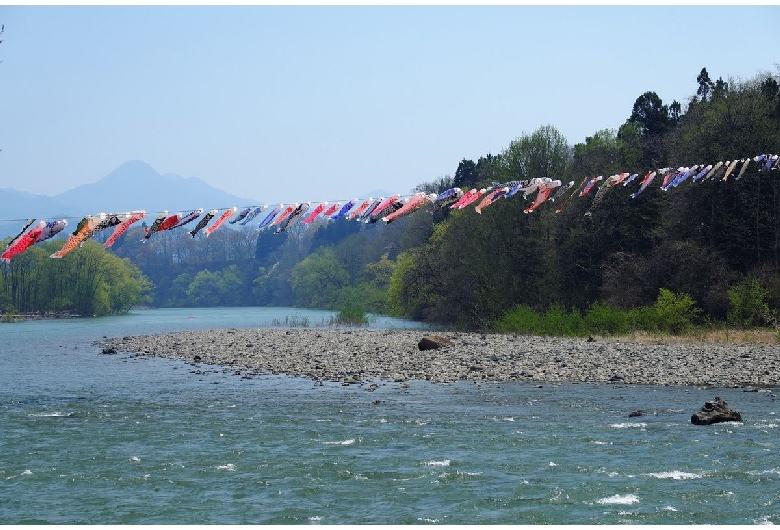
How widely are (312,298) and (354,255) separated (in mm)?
10360

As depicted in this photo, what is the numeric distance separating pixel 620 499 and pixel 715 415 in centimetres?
725

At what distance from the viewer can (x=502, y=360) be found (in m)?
36.4

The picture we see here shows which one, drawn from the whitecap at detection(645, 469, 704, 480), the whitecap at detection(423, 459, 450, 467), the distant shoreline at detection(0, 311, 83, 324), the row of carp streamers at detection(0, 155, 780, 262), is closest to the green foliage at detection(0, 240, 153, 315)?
the distant shoreline at detection(0, 311, 83, 324)

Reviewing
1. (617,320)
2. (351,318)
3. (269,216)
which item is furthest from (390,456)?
(351,318)

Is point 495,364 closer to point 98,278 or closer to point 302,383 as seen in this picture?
point 302,383

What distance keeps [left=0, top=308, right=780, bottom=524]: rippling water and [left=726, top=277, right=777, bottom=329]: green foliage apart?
59.8ft

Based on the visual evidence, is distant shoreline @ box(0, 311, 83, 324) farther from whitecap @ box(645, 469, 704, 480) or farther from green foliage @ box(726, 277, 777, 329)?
whitecap @ box(645, 469, 704, 480)

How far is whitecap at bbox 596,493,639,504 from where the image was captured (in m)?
15.9

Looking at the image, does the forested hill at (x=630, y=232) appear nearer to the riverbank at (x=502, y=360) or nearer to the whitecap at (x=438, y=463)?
the riverbank at (x=502, y=360)

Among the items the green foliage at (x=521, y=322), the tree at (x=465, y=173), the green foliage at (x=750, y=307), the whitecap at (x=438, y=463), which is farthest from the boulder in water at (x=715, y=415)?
the tree at (x=465, y=173)

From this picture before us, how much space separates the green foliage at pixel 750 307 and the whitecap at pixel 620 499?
3080 centimetres

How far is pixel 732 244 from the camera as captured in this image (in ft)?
164

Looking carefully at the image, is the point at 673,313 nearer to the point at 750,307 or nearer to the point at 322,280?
the point at 750,307

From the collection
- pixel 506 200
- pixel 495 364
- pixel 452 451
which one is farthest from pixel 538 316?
pixel 452 451
